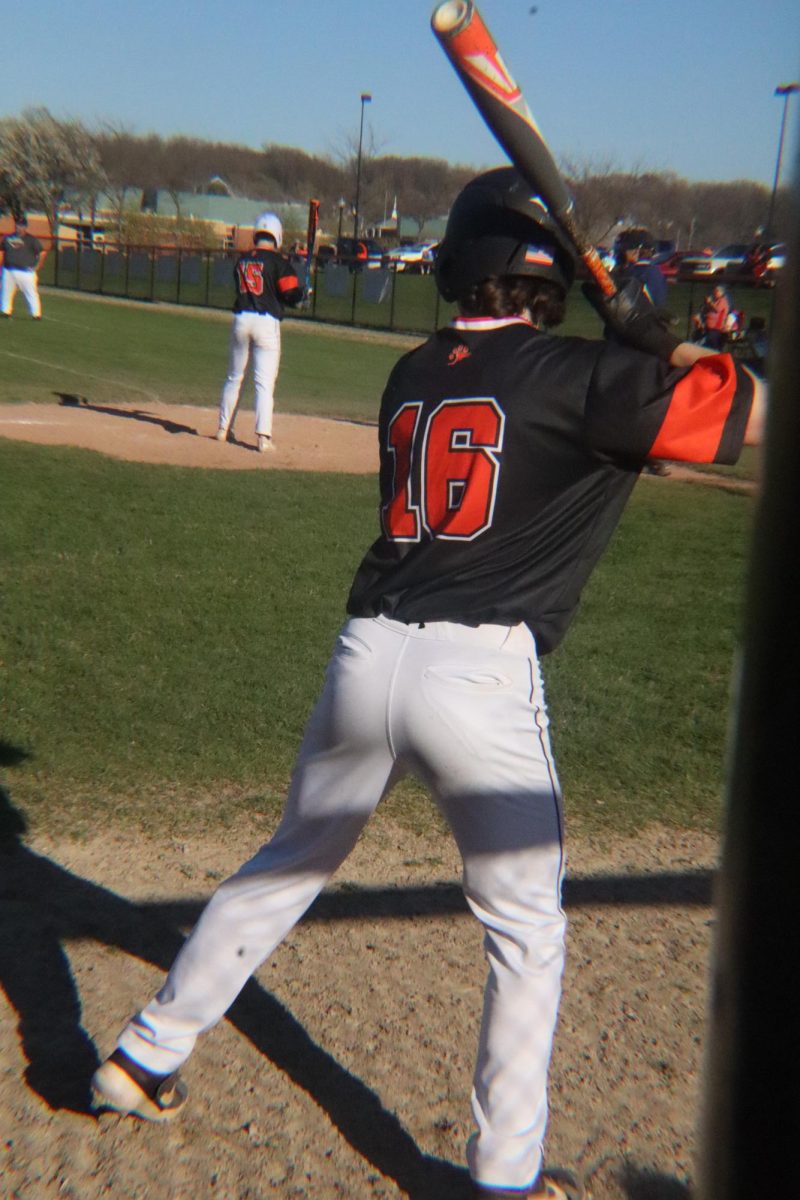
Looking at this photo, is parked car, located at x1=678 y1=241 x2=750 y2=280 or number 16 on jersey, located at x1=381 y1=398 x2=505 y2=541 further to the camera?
parked car, located at x1=678 y1=241 x2=750 y2=280

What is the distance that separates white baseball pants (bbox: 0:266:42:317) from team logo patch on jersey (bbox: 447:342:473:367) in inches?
953

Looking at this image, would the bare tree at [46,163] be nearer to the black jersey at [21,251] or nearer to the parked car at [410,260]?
the parked car at [410,260]

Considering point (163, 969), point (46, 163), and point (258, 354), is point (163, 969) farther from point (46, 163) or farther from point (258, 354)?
point (46, 163)

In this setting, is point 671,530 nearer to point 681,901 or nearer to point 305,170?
point 681,901

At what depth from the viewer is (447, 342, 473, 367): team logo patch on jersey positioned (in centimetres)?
254

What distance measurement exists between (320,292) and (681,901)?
129 ft

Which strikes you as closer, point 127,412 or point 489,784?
point 489,784

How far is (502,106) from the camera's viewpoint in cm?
241

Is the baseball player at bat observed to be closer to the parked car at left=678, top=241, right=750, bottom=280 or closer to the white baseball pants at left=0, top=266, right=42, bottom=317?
the white baseball pants at left=0, top=266, right=42, bottom=317

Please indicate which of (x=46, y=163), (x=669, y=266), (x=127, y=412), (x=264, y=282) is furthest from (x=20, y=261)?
(x=46, y=163)

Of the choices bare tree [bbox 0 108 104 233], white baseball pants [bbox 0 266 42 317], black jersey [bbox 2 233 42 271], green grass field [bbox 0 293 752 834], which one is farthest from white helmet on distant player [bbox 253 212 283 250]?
bare tree [bbox 0 108 104 233]

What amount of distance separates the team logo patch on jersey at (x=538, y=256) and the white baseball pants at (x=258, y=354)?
9.42 metres

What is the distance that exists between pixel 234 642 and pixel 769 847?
19.4 feet

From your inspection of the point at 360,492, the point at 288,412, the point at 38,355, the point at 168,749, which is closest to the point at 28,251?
the point at 38,355
